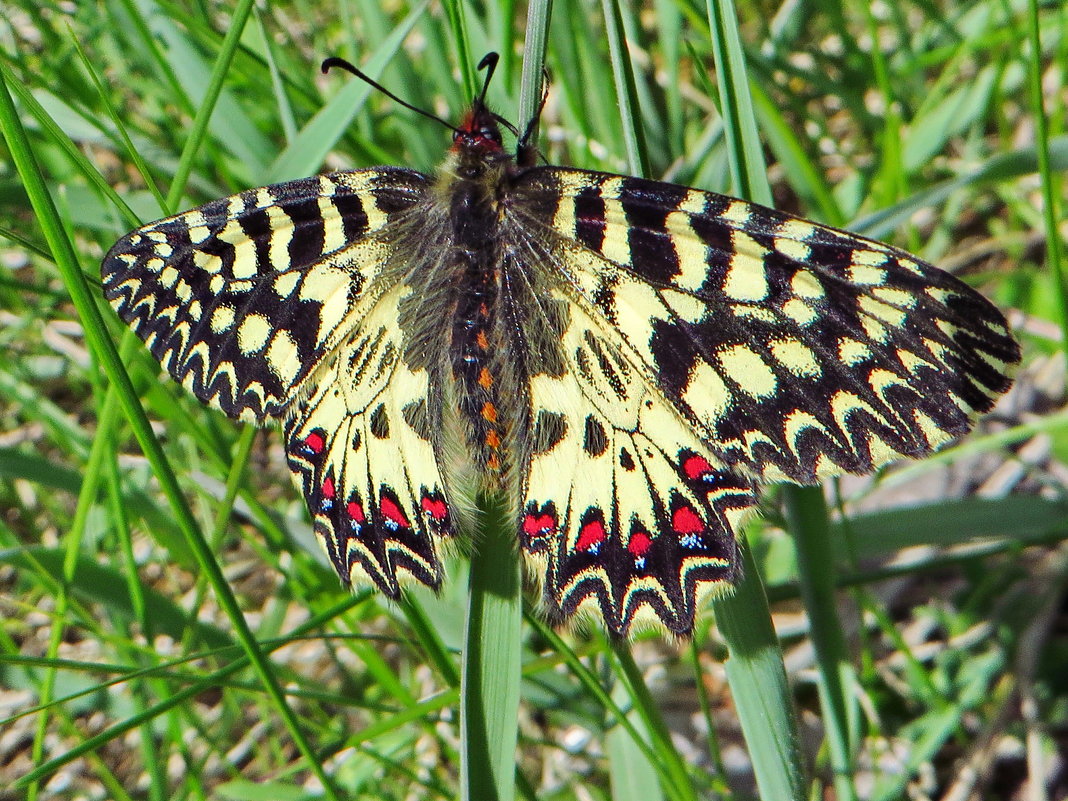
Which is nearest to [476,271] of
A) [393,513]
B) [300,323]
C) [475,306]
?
[475,306]

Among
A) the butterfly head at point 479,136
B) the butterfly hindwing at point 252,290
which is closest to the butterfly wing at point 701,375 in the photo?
the butterfly head at point 479,136

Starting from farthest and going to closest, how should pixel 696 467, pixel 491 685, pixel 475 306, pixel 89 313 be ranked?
pixel 475 306
pixel 696 467
pixel 491 685
pixel 89 313

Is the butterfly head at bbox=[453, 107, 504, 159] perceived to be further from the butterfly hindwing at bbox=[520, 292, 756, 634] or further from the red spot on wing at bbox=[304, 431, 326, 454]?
the red spot on wing at bbox=[304, 431, 326, 454]

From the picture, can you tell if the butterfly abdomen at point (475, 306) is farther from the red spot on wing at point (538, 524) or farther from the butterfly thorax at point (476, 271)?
the red spot on wing at point (538, 524)

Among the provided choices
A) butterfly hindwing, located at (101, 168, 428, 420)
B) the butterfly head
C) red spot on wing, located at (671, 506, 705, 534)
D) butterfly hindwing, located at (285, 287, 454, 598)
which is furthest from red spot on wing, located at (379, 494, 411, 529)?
the butterfly head

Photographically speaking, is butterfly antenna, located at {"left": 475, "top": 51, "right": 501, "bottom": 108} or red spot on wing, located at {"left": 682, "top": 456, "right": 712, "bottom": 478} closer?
red spot on wing, located at {"left": 682, "top": 456, "right": 712, "bottom": 478}

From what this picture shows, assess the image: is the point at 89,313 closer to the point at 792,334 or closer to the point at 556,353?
the point at 556,353
